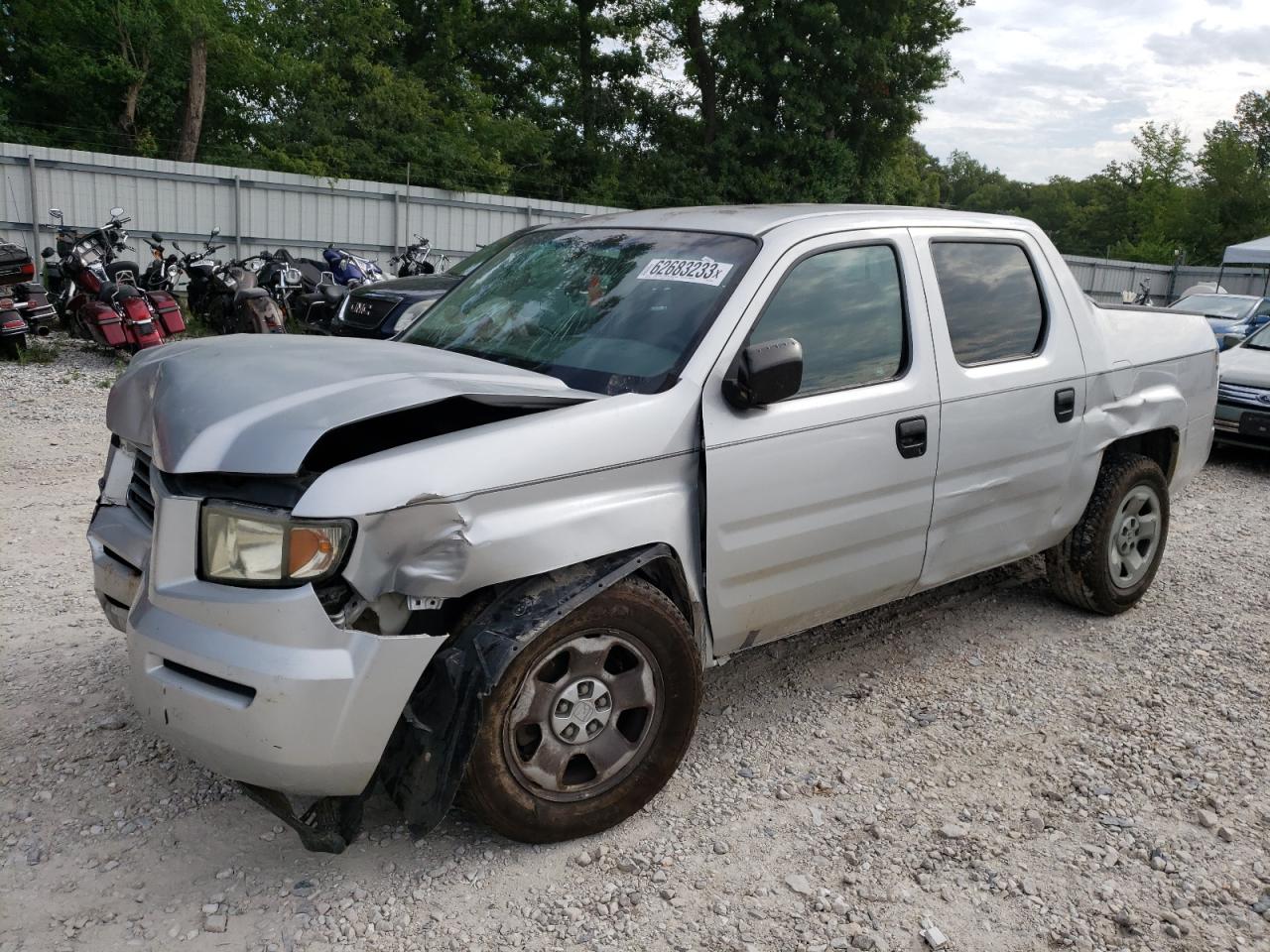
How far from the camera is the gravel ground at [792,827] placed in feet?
9.02

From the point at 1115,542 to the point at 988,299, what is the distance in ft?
4.94

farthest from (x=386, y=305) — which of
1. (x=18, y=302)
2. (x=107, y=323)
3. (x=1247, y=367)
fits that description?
(x=1247, y=367)

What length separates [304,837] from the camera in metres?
2.72

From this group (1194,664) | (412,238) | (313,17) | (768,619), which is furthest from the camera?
(313,17)

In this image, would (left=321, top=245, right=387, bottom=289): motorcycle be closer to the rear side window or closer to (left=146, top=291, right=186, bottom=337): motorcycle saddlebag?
(left=146, top=291, right=186, bottom=337): motorcycle saddlebag

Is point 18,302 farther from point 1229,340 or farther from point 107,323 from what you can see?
point 1229,340

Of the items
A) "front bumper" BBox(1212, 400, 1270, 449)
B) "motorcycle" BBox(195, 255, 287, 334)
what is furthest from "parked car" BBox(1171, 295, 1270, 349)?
"motorcycle" BBox(195, 255, 287, 334)

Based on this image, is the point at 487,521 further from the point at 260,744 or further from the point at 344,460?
the point at 260,744

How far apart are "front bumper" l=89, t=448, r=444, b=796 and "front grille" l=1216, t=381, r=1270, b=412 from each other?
8698mm

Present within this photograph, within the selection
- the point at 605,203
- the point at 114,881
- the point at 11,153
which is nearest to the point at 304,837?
the point at 114,881

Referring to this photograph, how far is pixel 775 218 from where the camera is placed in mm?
3740

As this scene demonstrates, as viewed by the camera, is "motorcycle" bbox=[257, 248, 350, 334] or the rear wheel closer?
the rear wheel

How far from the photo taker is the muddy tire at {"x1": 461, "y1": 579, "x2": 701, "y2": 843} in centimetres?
283

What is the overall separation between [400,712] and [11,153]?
568 inches
